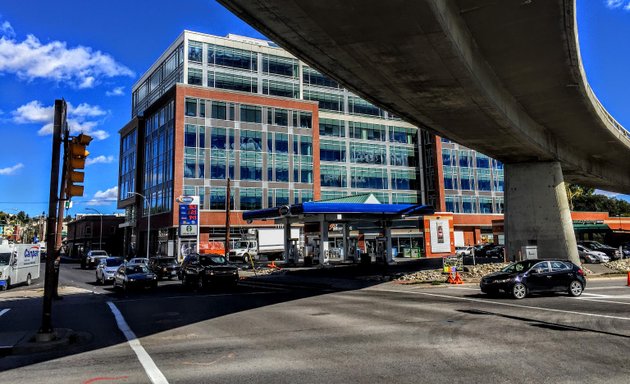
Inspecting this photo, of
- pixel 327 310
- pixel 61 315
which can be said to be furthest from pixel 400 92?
pixel 61 315

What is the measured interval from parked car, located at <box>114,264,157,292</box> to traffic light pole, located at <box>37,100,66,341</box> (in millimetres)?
13096

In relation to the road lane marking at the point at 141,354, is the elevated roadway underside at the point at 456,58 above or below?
above

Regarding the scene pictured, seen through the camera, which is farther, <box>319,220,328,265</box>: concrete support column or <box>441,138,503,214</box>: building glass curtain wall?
<box>441,138,503,214</box>: building glass curtain wall

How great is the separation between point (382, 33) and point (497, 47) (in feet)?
17.5

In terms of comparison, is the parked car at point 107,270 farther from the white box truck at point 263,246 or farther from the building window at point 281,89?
the building window at point 281,89

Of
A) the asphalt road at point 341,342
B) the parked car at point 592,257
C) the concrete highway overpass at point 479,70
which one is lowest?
the asphalt road at point 341,342

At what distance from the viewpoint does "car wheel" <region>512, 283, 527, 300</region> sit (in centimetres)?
1780

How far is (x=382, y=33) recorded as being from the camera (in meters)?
12.2

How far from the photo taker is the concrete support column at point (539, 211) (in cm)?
2747

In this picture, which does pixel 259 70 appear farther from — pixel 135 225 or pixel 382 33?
pixel 382 33

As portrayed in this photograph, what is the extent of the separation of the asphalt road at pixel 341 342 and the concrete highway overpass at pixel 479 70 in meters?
7.50

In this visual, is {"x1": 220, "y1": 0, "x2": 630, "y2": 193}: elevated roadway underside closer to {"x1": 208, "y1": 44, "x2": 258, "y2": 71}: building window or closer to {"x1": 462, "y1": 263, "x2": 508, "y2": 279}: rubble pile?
{"x1": 462, "y1": 263, "x2": 508, "y2": 279}: rubble pile

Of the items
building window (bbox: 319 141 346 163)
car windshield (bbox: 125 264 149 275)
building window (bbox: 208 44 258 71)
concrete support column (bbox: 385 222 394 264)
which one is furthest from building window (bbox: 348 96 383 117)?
car windshield (bbox: 125 264 149 275)

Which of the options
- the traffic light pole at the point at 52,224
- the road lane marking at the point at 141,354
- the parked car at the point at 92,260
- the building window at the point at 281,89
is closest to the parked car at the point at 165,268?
the road lane marking at the point at 141,354
